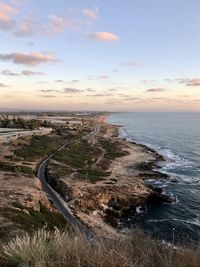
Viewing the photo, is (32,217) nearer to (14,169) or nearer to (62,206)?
(62,206)

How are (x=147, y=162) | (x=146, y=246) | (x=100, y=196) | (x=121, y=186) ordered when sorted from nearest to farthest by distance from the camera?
(x=146, y=246) < (x=100, y=196) < (x=121, y=186) < (x=147, y=162)

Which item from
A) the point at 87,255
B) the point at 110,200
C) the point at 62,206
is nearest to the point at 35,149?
the point at 110,200

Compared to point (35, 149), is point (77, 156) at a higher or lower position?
lower

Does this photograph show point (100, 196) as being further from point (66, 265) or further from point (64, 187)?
point (66, 265)

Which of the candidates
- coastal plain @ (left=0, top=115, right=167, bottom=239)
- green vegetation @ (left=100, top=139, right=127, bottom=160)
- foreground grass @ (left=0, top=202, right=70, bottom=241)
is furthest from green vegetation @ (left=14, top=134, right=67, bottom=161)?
foreground grass @ (left=0, top=202, right=70, bottom=241)

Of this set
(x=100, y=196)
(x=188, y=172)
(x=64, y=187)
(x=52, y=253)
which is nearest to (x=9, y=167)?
(x=64, y=187)

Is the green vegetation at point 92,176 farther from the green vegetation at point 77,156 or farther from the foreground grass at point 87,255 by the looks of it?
the foreground grass at point 87,255

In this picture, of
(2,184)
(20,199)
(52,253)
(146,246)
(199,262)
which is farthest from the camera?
(2,184)

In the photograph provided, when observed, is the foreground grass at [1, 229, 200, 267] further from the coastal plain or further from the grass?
the grass
